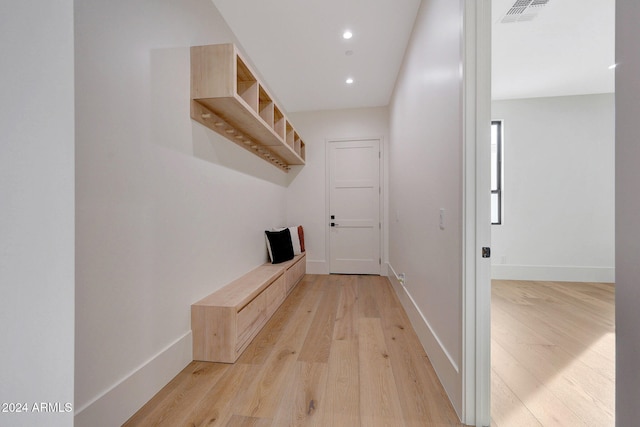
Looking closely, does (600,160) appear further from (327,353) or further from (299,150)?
(327,353)

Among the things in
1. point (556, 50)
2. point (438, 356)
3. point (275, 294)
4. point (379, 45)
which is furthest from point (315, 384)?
point (556, 50)

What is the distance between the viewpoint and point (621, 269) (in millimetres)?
473

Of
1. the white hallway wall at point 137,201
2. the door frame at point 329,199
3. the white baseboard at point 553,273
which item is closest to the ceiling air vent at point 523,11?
the door frame at point 329,199

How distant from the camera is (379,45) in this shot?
260cm

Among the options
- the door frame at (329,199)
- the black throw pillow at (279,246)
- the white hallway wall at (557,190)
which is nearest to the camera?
the black throw pillow at (279,246)

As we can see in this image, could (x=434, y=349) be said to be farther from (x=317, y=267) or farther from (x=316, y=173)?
(x=316, y=173)

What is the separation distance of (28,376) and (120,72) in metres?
1.32

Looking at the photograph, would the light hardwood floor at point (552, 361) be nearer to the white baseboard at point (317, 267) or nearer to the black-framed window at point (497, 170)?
the black-framed window at point (497, 170)

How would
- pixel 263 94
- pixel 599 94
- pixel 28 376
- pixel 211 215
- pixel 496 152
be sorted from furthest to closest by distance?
pixel 496 152, pixel 599 94, pixel 263 94, pixel 211 215, pixel 28 376

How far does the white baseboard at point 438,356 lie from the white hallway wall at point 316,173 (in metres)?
2.07

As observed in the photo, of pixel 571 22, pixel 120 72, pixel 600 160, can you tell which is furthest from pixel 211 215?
pixel 600 160

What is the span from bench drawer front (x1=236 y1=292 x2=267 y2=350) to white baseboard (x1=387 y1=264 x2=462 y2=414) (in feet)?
4.42

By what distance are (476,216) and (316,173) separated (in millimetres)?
3205

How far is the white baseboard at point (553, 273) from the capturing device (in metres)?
3.62
